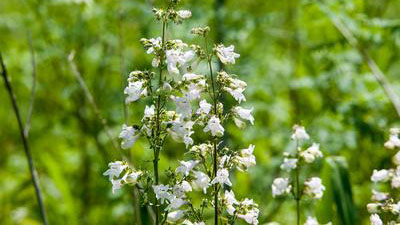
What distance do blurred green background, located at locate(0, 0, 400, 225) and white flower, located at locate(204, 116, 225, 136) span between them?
1923 millimetres

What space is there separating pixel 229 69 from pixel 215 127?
116 inches

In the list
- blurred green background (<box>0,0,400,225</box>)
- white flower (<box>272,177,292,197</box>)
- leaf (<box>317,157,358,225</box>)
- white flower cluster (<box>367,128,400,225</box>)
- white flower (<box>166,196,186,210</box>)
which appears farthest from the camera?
blurred green background (<box>0,0,400,225</box>)

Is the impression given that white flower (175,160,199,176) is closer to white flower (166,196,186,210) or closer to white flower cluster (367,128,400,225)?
white flower (166,196,186,210)

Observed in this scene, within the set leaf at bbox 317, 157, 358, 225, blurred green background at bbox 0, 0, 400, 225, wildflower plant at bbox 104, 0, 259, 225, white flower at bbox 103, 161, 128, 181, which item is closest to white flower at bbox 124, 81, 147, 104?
wildflower plant at bbox 104, 0, 259, 225

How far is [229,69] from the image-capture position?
14.6ft

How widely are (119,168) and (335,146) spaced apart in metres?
2.82

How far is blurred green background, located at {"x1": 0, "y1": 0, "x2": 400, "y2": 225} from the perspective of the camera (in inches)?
161

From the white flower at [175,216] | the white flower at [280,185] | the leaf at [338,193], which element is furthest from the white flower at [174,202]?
the leaf at [338,193]

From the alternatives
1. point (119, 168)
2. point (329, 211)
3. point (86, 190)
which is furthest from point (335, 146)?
point (119, 168)

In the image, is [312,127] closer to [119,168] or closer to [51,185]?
[51,185]

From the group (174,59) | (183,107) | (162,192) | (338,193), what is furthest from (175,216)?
(338,193)

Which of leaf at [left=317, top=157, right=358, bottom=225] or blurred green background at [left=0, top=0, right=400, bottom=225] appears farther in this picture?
blurred green background at [left=0, top=0, right=400, bottom=225]

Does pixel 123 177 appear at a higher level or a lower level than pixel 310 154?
lower

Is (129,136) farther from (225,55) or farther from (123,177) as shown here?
(225,55)
